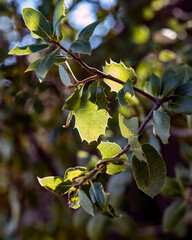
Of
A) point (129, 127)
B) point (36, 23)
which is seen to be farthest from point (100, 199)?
point (36, 23)

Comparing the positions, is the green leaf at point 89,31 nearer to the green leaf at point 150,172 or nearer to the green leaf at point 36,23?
the green leaf at point 36,23

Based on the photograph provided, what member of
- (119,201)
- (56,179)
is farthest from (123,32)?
(56,179)

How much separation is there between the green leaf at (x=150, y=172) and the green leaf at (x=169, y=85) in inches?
6.0

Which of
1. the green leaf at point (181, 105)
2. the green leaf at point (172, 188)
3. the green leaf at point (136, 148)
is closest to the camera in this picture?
the green leaf at point (136, 148)

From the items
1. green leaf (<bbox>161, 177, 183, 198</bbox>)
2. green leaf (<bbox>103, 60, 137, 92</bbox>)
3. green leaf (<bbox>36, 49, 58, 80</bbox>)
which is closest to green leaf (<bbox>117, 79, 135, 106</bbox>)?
green leaf (<bbox>103, 60, 137, 92</bbox>)

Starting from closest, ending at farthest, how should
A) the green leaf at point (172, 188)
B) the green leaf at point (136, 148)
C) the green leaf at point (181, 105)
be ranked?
1. the green leaf at point (136, 148)
2. the green leaf at point (181, 105)
3. the green leaf at point (172, 188)

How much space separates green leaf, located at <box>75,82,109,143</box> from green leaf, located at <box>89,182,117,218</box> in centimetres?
10

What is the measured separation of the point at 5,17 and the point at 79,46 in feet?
3.17

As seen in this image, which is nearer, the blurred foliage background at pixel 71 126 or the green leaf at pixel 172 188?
the green leaf at pixel 172 188

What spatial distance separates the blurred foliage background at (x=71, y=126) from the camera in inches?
52.1

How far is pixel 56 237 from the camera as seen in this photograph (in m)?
1.70

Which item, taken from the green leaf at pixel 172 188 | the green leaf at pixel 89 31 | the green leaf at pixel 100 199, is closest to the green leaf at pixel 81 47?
the green leaf at pixel 89 31

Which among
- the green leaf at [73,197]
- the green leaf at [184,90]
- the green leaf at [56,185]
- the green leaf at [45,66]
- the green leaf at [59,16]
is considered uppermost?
the green leaf at [59,16]

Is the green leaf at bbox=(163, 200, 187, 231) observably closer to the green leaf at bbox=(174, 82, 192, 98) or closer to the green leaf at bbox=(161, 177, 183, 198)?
the green leaf at bbox=(161, 177, 183, 198)
